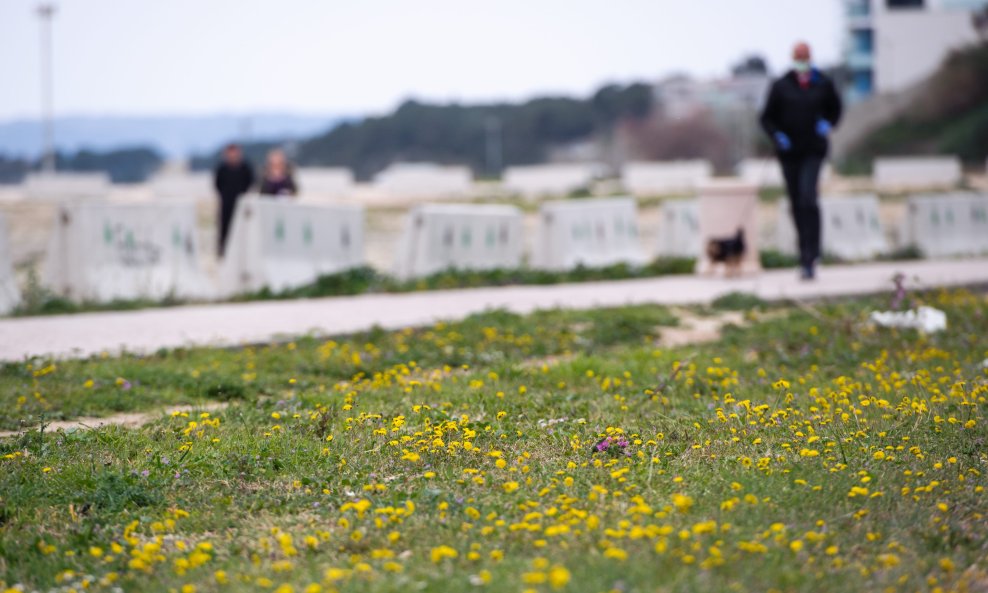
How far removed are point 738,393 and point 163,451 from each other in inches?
124

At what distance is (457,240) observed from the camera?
14.8 m

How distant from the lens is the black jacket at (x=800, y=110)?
1339 centimetres

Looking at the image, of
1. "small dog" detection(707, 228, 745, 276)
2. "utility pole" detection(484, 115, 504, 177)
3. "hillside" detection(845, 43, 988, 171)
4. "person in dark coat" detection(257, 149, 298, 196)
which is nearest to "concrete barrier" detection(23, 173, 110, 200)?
"person in dark coat" detection(257, 149, 298, 196)

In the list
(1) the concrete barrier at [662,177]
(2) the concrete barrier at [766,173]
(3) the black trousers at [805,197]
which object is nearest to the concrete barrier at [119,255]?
(3) the black trousers at [805,197]

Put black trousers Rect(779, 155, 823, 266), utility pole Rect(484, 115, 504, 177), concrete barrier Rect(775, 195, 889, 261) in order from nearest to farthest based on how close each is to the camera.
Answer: black trousers Rect(779, 155, 823, 266), concrete barrier Rect(775, 195, 889, 261), utility pole Rect(484, 115, 504, 177)

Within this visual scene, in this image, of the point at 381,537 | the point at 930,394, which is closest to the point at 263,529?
the point at 381,537

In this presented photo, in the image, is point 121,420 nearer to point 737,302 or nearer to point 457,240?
point 737,302

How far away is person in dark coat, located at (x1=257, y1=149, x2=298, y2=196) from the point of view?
1709 centimetres

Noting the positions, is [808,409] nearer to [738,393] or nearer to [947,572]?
[738,393]

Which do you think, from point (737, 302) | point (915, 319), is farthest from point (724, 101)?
point (915, 319)

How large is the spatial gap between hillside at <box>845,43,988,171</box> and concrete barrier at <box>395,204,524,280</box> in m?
50.7

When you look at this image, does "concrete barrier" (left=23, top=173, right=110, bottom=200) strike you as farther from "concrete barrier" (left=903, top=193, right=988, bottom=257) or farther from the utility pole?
the utility pole

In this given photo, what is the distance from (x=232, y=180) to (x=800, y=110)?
26.6 ft

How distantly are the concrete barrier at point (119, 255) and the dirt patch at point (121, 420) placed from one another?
18.1ft
